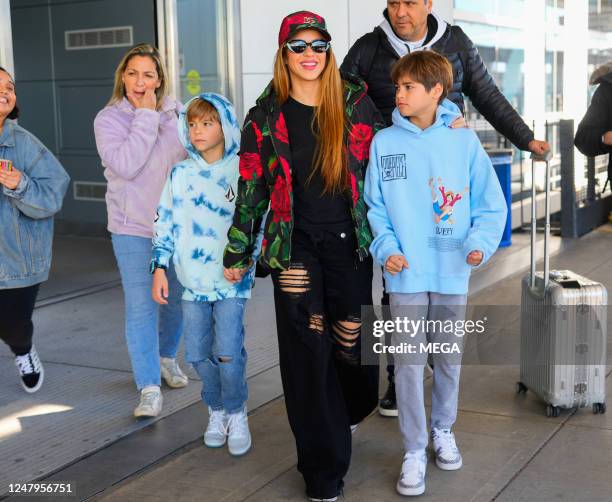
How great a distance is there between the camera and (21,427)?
4754mm

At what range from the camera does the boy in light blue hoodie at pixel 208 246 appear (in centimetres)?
420

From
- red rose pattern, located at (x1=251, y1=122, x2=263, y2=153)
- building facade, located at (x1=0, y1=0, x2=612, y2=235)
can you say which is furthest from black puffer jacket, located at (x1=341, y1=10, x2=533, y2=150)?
building facade, located at (x1=0, y1=0, x2=612, y2=235)

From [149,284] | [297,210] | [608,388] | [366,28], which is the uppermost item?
[366,28]

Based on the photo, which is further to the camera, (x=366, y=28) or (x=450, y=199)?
(x=366, y=28)

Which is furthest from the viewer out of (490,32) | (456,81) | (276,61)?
(490,32)

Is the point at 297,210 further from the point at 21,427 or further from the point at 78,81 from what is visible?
the point at 78,81

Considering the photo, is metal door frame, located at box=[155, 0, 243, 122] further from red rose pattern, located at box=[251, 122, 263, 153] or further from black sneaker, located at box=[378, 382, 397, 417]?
red rose pattern, located at box=[251, 122, 263, 153]

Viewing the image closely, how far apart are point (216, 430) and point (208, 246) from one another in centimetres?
88

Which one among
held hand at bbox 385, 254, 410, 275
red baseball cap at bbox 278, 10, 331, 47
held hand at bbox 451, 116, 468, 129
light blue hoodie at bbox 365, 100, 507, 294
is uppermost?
red baseball cap at bbox 278, 10, 331, 47

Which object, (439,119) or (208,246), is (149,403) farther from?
(439,119)

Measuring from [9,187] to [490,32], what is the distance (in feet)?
26.5

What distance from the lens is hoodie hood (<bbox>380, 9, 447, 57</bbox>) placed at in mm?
4488

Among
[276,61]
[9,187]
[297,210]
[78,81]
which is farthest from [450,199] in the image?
[78,81]

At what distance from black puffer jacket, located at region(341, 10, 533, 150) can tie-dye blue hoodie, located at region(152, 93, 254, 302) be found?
78 cm
